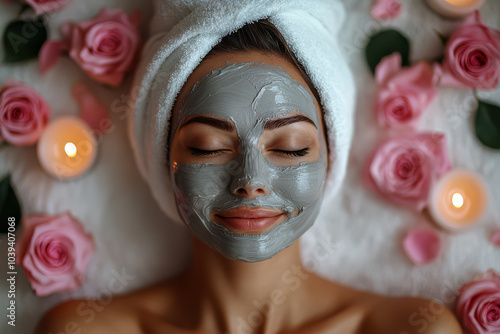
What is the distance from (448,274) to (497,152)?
0.38 metres

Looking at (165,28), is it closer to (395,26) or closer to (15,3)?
(15,3)

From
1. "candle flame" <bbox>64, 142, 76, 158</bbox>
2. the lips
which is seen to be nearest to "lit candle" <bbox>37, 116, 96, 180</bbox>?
"candle flame" <bbox>64, 142, 76, 158</bbox>

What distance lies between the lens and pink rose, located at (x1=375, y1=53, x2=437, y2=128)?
50.4 inches

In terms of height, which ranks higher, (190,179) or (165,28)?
(165,28)

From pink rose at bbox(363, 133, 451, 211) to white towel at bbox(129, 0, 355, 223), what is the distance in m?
0.16

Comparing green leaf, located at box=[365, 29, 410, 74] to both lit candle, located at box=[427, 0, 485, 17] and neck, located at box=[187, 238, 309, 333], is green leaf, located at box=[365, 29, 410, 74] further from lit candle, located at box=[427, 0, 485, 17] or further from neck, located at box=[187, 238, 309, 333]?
neck, located at box=[187, 238, 309, 333]

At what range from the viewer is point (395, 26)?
1.33 metres

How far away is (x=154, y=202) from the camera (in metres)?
1.35

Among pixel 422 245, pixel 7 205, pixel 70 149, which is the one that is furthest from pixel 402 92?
pixel 7 205

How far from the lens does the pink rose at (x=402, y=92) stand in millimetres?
1280

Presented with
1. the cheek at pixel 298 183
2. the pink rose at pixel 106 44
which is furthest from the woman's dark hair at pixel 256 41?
the pink rose at pixel 106 44

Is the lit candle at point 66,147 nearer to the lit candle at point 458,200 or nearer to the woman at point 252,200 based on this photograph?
the woman at point 252,200

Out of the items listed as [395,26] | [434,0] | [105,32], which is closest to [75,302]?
[105,32]

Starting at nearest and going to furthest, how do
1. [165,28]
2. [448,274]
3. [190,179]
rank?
[190,179], [165,28], [448,274]
